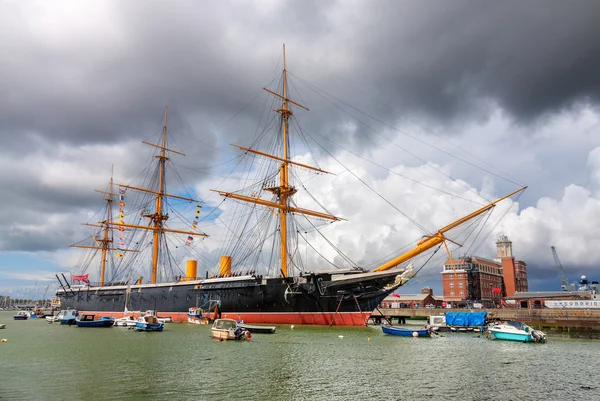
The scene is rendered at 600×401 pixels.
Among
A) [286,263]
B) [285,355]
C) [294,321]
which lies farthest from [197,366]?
[286,263]

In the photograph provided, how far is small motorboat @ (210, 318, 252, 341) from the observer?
118 feet

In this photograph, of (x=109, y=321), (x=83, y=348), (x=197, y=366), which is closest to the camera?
(x=197, y=366)

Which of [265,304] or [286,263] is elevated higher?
[286,263]

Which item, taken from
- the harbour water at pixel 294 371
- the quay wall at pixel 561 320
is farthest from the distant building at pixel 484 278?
the harbour water at pixel 294 371

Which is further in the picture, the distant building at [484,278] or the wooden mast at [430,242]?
the distant building at [484,278]

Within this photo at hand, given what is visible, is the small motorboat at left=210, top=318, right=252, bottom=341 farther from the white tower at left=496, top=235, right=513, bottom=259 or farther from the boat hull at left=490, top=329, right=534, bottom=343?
the white tower at left=496, top=235, right=513, bottom=259

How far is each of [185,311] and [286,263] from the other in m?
18.2

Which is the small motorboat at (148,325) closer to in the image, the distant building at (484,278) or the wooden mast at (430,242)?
the wooden mast at (430,242)

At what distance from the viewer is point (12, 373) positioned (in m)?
20.4

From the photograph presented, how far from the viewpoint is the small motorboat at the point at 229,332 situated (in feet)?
118

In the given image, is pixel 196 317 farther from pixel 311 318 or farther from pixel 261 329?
pixel 261 329

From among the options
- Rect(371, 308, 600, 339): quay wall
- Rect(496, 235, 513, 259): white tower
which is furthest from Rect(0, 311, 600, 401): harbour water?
Rect(496, 235, 513, 259): white tower

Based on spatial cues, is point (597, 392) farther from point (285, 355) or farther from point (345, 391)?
point (285, 355)

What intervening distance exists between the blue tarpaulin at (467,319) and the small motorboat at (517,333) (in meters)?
9.97
